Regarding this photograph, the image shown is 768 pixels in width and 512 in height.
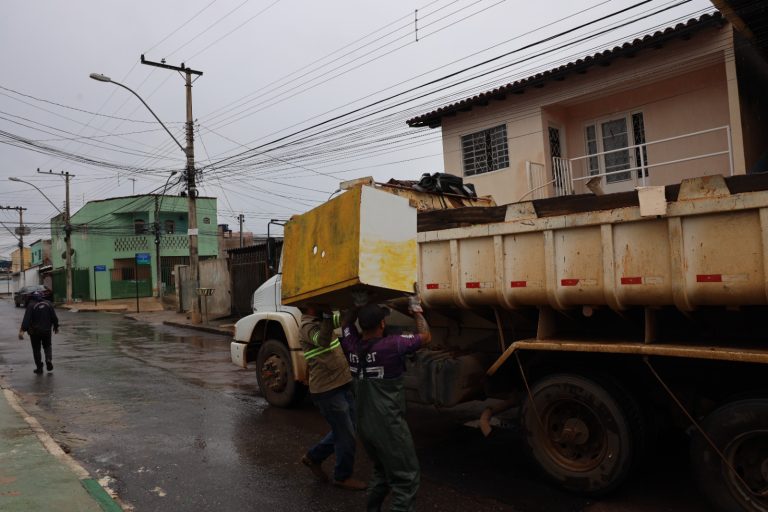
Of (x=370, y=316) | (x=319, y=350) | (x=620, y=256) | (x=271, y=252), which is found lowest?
(x=319, y=350)

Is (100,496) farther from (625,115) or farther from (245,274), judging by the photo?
(245,274)

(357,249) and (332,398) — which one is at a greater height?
(357,249)

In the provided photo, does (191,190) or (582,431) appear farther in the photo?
(191,190)

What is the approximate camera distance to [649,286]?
12.6ft

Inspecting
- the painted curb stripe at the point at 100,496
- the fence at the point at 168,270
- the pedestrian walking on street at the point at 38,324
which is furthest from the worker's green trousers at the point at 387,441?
the fence at the point at 168,270

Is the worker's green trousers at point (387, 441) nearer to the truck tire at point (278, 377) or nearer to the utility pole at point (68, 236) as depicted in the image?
the truck tire at point (278, 377)

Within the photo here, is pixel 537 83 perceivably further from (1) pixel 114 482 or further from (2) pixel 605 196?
(1) pixel 114 482

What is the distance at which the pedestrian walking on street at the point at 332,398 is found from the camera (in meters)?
4.45

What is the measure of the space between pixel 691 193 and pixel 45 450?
5.80 m

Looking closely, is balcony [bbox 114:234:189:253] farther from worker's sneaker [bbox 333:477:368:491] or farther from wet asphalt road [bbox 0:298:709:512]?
worker's sneaker [bbox 333:477:368:491]

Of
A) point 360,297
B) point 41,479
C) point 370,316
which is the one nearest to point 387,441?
point 370,316

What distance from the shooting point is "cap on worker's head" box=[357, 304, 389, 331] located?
143 inches

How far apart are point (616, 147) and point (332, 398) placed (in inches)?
407

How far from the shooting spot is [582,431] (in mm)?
4242
